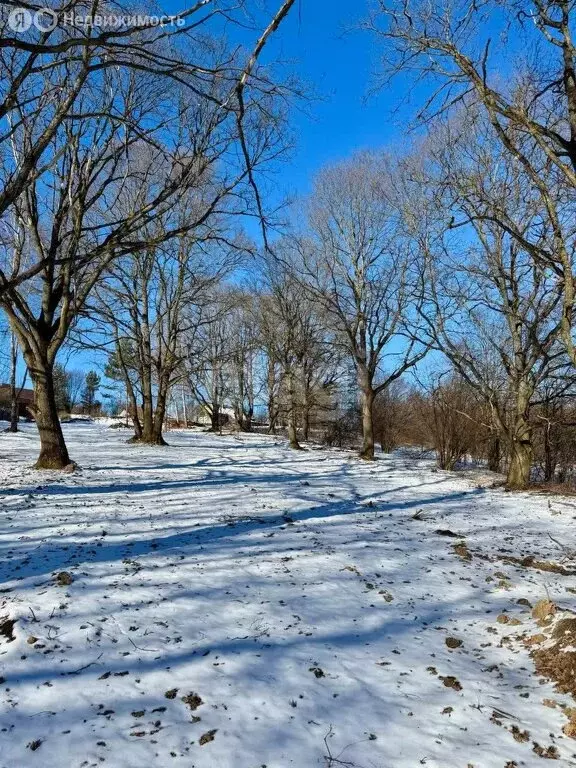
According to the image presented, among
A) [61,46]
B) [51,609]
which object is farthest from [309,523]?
[61,46]

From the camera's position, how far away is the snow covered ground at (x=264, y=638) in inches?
94.6

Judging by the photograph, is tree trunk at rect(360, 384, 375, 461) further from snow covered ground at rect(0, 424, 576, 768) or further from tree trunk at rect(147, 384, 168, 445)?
snow covered ground at rect(0, 424, 576, 768)

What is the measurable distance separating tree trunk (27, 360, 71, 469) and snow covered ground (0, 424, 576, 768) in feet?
7.50

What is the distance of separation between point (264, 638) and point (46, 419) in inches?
285

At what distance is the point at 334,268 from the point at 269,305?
4.65 m

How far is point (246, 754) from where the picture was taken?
233 centimetres

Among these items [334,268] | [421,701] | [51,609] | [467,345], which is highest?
[334,268]

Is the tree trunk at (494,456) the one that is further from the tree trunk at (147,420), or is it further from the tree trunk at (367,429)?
the tree trunk at (147,420)

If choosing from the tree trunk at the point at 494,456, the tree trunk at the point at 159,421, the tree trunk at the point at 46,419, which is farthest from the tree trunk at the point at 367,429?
the tree trunk at the point at 46,419

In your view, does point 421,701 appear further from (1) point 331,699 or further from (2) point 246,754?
(2) point 246,754

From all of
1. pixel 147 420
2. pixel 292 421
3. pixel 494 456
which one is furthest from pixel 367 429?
pixel 147 420

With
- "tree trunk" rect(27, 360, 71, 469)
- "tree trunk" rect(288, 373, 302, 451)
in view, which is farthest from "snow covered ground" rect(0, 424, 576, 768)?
"tree trunk" rect(288, 373, 302, 451)

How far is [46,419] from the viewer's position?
9109 millimetres

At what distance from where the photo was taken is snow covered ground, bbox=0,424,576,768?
94.6 inches
